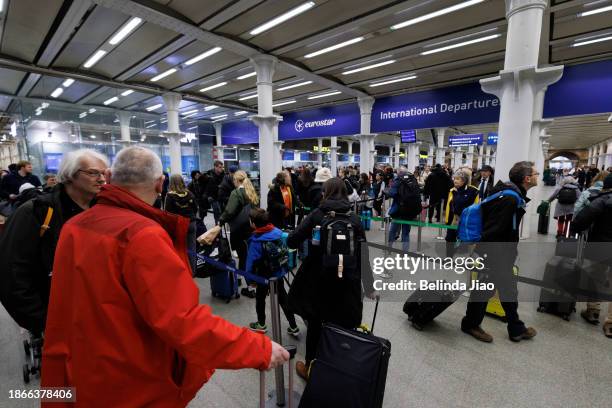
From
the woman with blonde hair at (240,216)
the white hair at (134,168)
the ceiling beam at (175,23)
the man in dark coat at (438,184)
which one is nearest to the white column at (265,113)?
the ceiling beam at (175,23)

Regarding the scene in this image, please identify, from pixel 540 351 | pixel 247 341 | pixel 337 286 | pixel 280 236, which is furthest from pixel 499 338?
pixel 247 341

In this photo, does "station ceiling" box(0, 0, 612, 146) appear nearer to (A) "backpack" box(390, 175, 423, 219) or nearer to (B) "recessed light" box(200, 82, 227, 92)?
(B) "recessed light" box(200, 82, 227, 92)

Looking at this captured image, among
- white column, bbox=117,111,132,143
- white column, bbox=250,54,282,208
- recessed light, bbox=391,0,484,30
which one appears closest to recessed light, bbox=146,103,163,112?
white column, bbox=117,111,132,143

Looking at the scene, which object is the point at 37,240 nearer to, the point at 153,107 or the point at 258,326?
the point at 258,326

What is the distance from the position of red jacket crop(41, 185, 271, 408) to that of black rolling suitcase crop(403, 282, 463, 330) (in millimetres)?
2765

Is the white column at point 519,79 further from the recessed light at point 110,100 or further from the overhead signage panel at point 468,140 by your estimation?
the recessed light at point 110,100

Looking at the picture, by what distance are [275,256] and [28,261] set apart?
1.66 meters

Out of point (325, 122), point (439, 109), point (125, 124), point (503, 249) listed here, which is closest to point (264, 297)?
point (503, 249)

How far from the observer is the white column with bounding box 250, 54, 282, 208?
8383 mm

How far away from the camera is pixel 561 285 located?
139 inches

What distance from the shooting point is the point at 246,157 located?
2494cm

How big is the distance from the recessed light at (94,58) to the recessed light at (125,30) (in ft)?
3.23

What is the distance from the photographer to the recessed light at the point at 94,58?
8242 mm

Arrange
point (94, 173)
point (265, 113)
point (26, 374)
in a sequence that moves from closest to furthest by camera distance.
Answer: point (94, 173) < point (26, 374) < point (265, 113)
